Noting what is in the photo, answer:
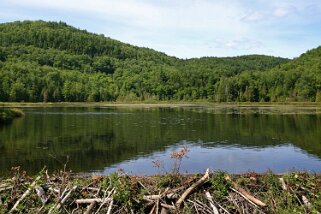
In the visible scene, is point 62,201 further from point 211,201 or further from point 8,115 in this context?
point 8,115

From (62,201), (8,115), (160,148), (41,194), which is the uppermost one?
(41,194)

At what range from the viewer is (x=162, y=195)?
10.7 m

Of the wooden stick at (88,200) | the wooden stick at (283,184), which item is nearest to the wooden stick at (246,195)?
the wooden stick at (283,184)

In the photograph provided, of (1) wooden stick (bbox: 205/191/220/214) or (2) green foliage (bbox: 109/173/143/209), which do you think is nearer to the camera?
(1) wooden stick (bbox: 205/191/220/214)

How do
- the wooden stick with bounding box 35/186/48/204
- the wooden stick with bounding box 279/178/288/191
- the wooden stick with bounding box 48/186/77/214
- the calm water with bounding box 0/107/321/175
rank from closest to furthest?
the wooden stick with bounding box 48/186/77/214
the wooden stick with bounding box 35/186/48/204
the wooden stick with bounding box 279/178/288/191
the calm water with bounding box 0/107/321/175

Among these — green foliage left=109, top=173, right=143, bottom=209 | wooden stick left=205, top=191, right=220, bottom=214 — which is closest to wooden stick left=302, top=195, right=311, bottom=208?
wooden stick left=205, top=191, right=220, bottom=214

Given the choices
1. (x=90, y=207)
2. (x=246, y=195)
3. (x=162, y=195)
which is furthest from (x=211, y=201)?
(x=90, y=207)

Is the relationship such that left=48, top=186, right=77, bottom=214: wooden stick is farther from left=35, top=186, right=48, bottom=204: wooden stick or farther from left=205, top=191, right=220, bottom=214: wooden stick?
left=205, top=191, right=220, bottom=214: wooden stick

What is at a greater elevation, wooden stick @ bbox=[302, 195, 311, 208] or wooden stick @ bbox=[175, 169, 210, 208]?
wooden stick @ bbox=[175, 169, 210, 208]

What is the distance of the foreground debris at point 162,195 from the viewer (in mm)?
10375

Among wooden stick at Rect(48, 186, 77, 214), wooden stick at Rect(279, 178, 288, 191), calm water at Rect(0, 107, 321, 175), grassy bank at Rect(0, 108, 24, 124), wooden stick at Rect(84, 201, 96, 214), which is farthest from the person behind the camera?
grassy bank at Rect(0, 108, 24, 124)

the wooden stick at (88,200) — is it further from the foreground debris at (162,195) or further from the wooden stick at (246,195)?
the wooden stick at (246,195)

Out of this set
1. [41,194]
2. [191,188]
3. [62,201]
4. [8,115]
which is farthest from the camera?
[8,115]

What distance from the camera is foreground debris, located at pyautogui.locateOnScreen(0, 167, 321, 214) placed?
34.0 feet
